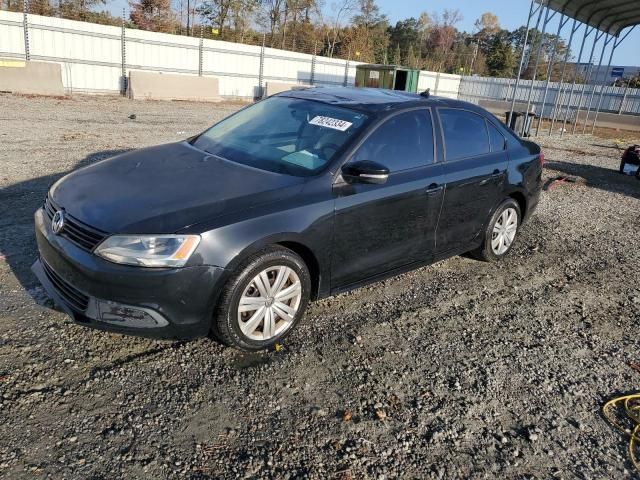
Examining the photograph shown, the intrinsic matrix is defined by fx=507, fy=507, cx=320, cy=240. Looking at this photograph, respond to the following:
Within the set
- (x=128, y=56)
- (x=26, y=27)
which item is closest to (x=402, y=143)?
(x=26, y=27)

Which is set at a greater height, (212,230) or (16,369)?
(212,230)

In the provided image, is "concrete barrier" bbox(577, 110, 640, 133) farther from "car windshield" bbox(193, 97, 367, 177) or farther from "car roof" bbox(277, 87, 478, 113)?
"car windshield" bbox(193, 97, 367, 177)

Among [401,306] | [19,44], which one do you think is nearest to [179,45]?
[19,44]

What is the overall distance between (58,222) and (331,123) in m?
2.05

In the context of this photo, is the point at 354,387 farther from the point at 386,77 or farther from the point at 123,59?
the point at 386,77

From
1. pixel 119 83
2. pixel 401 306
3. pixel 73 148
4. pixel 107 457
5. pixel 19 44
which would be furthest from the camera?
pixel 119 83

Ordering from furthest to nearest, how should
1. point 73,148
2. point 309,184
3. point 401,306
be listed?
point 73,148, point 401,306, point 309,184

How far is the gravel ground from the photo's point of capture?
8.22ft

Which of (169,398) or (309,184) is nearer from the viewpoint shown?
(169,398)

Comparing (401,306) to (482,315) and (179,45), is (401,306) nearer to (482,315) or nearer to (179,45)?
(482,315)

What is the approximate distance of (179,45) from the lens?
22.1m

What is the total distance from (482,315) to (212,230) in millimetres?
2453

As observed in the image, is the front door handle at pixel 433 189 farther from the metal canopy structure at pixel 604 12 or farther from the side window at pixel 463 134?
the metal canopy structure at pixel 604 12

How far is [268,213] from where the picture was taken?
10.3ft
